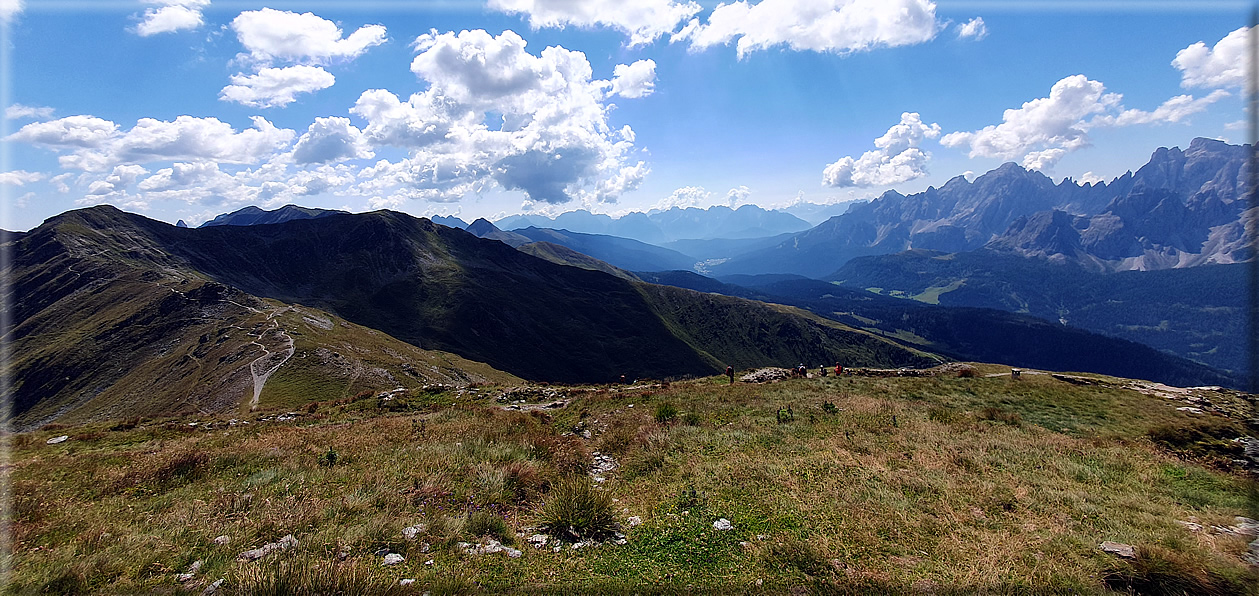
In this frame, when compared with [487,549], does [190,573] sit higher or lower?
higher

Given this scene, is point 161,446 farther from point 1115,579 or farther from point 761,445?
point 1115,579

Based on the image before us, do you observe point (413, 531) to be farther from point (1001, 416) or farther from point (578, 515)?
point (1001, 416)

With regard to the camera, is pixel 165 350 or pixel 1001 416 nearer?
pixel 1001 416

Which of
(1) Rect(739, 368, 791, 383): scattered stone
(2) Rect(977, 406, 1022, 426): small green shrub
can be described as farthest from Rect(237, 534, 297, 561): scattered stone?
(1) Rect(739, 368, 791, 383): scattered stone

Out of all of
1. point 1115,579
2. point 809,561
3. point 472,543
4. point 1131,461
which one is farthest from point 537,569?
point 1131,461

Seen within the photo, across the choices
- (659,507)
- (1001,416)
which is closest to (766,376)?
(1001,416)

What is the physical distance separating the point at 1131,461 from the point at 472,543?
60.1 feet

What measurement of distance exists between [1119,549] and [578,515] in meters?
9.95

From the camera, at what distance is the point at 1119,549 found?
27.3 ft

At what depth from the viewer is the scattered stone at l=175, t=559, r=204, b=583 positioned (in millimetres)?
7449

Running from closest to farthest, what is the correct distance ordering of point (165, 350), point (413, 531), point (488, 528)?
point (413, 531)
point (488, 528)
point (165, 350)

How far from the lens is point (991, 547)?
336 inches

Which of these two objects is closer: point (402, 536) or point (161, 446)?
point (402, 536)

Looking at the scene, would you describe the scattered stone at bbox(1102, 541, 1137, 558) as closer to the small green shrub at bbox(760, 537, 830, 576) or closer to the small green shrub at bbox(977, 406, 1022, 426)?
the small green shrub at bbox(760, 537, 830, 576)
